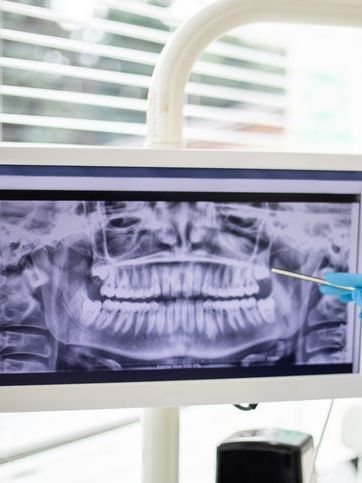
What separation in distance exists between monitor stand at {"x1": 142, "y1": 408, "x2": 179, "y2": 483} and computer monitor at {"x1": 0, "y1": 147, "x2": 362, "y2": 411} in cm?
9

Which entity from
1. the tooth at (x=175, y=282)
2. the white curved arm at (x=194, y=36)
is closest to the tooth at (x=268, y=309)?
the tooth at (x=175, y=282)

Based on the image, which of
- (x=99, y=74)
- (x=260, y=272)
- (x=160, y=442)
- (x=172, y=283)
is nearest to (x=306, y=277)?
(x=260, y=272)

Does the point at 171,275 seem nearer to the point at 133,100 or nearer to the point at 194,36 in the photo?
the point at 194,36

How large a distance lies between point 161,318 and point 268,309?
13 cm

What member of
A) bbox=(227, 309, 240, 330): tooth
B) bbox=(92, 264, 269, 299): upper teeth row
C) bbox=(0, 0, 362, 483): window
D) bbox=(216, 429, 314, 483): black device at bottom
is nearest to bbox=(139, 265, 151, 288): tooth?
bbox=(92, 264, 269, 299): upper teeth row

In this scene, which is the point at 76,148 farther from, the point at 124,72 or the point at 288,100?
the point at 288,100

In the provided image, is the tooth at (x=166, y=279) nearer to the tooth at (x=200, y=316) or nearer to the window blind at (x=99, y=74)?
the tooth at (x=200, y=316)

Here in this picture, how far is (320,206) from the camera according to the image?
0.89 meters

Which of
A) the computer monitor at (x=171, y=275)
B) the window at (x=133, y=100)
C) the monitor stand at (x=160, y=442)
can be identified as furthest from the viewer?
the window at (x=133, y=100)

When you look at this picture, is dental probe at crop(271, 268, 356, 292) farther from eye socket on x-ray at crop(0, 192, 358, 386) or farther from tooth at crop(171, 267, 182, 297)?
tooth at crop(171, 267, 182, 297)

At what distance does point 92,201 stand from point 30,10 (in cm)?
58

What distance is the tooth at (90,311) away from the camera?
0.85m

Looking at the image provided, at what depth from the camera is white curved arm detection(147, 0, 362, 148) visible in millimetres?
901

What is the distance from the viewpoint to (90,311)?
85 centimetres
